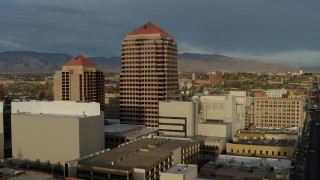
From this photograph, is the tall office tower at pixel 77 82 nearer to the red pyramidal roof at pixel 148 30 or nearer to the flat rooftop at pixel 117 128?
the red pyramidal roof at pixel 148 30

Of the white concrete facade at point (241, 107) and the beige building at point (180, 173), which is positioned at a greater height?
the white concrete facade at point (241, 107)

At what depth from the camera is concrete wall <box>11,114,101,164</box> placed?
226 feet

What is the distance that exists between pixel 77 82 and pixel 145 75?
26.4 metres

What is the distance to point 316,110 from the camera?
7544 inches

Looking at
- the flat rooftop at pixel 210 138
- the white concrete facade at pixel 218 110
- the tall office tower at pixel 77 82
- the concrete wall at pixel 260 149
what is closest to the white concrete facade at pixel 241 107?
the white concrete facade at pixel 218 110

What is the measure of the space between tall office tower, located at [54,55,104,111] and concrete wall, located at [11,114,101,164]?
5293 cm

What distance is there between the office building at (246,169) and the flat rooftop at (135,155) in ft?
26.3

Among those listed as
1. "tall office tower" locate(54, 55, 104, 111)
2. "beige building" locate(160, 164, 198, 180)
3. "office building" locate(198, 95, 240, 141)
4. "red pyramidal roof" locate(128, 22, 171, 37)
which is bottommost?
"beige building" locate(160, 164, 198, 180)

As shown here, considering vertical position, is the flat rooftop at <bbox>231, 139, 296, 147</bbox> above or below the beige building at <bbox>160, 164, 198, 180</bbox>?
below

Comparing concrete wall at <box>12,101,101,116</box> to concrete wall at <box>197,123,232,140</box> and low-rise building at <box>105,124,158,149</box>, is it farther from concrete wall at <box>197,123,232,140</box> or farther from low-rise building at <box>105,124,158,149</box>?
concrete wall at <box>197,123,232,140</box>

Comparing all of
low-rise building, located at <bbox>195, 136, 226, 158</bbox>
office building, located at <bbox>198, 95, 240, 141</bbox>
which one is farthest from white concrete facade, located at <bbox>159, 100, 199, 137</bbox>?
low-rise building, located at <bbox>195, 136, 226, 158</bbox>

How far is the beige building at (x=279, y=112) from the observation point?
139m

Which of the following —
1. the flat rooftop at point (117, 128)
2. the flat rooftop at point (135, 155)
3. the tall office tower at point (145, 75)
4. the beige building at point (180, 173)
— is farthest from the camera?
the tall office tower at point (145, 75)

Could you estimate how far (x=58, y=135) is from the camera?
229 feet
